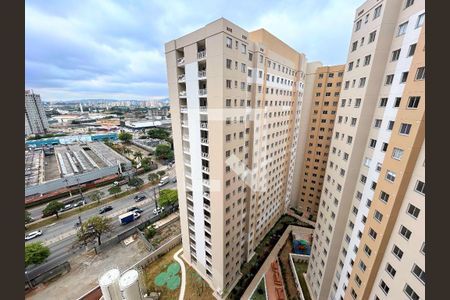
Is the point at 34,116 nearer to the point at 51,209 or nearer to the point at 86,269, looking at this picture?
the point at 51,209

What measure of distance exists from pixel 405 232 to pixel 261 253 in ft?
93.1

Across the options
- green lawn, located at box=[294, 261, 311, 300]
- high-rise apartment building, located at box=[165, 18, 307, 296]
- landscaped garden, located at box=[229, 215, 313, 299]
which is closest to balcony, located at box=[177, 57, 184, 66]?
high-rise apartment building, located at box=[165, 18, 307, 296]

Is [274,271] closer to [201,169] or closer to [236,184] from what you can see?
[236,184]

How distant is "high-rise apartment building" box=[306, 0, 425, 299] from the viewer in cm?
1312

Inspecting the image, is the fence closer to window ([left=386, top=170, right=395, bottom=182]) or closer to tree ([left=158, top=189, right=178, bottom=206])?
window ([left=386, top=170, right=395, bottom=182])

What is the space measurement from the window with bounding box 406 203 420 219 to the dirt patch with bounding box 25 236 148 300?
1622 inches

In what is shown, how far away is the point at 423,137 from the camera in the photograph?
1273cm

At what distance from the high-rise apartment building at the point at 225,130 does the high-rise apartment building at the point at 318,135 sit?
7.10m

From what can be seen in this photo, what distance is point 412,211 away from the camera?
13445mm

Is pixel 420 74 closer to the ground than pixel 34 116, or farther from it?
farther from it

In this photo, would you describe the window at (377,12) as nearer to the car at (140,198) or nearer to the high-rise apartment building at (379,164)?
the high-rise apartment building at (379,164)

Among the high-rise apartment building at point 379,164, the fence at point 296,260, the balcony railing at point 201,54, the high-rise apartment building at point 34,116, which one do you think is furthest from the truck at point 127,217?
the high-rise apartment building at point 34,116

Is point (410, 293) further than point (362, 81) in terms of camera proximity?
No

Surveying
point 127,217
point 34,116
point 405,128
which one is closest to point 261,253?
point 127,217
